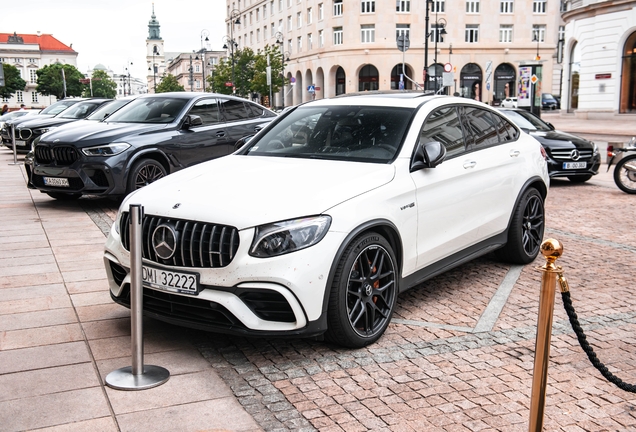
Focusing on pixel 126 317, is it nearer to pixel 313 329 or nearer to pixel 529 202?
pixel 313 329

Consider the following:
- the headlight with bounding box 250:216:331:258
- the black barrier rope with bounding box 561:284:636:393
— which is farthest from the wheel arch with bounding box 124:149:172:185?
the black barrier rope with bounding box 561:284:636:393

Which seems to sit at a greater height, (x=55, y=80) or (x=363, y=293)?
(x=55, y=80)

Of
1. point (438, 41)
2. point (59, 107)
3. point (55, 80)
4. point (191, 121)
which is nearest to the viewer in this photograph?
point (191, 121)

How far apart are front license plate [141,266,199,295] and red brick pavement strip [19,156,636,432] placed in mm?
525

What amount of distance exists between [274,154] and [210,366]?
2.02m

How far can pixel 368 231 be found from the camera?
179 inches

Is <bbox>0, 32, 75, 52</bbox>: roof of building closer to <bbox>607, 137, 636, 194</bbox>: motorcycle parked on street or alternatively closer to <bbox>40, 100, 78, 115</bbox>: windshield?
<bbox>40, 100, 78, 115</bbox>: windshield

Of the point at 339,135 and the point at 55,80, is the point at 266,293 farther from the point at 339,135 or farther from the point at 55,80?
the point at 55,80

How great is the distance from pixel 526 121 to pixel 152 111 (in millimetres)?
7702

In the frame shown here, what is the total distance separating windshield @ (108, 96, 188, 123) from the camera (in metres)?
10.9

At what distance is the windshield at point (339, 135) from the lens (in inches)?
Answer: 207

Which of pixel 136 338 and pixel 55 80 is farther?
pixel 55 80

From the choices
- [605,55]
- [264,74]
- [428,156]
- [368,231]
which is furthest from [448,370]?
[264,74]

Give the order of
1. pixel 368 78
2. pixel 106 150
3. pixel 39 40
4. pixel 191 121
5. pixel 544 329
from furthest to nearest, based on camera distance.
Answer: pixel 39 40
pixel 368 78
pixel 191 121
pixel 106 150
pixel 544 329
